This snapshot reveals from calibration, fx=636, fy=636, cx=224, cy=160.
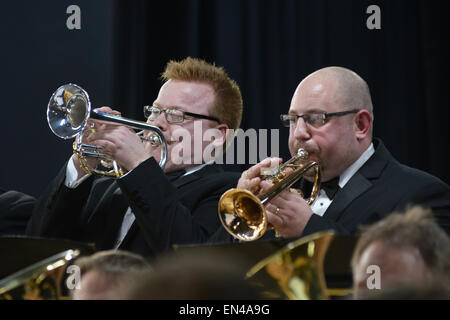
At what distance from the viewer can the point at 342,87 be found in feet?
9.04

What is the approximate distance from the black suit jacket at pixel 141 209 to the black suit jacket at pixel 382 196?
198 millimetres

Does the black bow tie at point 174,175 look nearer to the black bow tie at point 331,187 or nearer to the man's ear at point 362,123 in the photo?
the black bow tie at point 331,187

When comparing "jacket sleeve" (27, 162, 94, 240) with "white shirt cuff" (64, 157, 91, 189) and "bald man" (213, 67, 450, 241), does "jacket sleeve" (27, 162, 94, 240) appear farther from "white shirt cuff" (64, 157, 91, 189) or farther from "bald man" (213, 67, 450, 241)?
"bald man" (213, 67, 450, 241)

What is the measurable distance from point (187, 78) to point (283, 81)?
1.01 m


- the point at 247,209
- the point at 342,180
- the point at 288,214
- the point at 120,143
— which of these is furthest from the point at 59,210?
the point at 342,180

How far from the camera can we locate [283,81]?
3.98 m

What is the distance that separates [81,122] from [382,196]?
4.21 ft

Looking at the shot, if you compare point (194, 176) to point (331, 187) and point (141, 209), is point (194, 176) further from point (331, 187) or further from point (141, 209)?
point (331, 187)

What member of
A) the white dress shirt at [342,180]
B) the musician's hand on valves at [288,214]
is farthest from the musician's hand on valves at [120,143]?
the white dress shirt at [342,180]

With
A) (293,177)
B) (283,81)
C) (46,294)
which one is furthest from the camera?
(283,81)

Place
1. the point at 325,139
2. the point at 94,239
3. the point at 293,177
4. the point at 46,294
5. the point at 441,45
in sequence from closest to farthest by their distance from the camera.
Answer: the point at 46,294
the point at 293,177
the point at 325,139
the point at 94,239
the point at 441,45

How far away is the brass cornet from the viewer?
2.66 meters

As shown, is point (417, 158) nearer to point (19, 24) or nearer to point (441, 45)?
point (441, 45)
